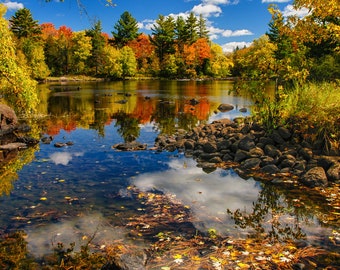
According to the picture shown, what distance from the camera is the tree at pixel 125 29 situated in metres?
91.6

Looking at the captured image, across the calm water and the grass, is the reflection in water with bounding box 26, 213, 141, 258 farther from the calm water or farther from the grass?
the grass

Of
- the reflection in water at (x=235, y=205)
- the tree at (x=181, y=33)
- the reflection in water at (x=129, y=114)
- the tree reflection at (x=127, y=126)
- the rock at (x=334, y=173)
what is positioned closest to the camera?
the reflection in water at (x=235, y=205)

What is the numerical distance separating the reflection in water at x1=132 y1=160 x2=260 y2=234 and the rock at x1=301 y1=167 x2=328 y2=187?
5.20 ft

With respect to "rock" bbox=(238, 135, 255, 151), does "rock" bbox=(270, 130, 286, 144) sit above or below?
above

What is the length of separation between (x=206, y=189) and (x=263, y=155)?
3608 mm

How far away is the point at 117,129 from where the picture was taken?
68.5 ft

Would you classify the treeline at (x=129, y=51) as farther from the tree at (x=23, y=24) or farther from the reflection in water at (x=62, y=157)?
the reflection in water at (x=62, y=157)

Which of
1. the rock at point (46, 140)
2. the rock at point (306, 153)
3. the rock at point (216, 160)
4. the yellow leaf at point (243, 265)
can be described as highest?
the rock at point (306, 153)

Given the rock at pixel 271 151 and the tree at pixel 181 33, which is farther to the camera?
the tree at pixel 181 33

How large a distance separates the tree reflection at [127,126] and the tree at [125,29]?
229ft

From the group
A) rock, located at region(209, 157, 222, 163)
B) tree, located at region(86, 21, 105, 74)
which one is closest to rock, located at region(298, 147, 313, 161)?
rock, located at region(209, 157, 222, 163)

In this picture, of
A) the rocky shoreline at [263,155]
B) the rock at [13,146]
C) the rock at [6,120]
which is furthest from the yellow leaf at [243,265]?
the rock at [6,120]

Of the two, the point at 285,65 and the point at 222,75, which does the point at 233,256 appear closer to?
the point at 285,65

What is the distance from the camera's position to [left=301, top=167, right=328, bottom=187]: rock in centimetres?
1003
